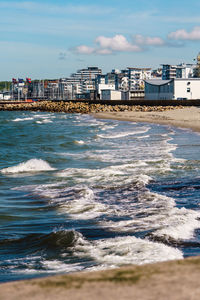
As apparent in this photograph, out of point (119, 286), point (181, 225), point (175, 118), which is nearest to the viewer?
point (119, 286)

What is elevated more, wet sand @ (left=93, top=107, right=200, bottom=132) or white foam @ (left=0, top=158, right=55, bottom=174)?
wet sand @ (left=93, top=107, right=200, bottom=132)

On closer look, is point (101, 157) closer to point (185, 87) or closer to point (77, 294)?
point (77, 294)

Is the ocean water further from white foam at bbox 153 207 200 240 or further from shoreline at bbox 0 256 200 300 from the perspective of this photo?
shoreline at bbox 0 256 200 300

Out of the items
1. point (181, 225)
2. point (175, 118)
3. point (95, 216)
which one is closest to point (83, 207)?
point (95, 216)

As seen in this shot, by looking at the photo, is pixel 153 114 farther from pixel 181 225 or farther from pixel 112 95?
pixel 112 95

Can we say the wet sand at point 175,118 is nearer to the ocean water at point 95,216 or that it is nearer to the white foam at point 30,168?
the white foam at point 30,168

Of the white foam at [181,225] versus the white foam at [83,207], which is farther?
the white foam at [83,207]

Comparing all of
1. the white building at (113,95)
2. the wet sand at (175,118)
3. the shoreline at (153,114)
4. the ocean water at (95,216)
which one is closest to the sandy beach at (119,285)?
the ocean water at (95,216)

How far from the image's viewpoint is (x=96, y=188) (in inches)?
450

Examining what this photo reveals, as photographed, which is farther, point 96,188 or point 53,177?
point 53,177

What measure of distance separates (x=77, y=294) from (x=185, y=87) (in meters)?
84.8

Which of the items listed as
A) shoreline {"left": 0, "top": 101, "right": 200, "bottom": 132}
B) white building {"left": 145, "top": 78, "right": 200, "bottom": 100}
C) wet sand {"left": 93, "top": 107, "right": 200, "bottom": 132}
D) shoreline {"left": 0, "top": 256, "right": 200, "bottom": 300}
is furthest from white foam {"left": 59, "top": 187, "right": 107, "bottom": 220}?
white building {"left": 145, "top": 78, "right": 200, "bottom": 100}

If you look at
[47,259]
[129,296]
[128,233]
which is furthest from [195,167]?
[129,296]

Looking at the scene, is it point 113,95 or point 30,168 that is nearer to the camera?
point 30,168
